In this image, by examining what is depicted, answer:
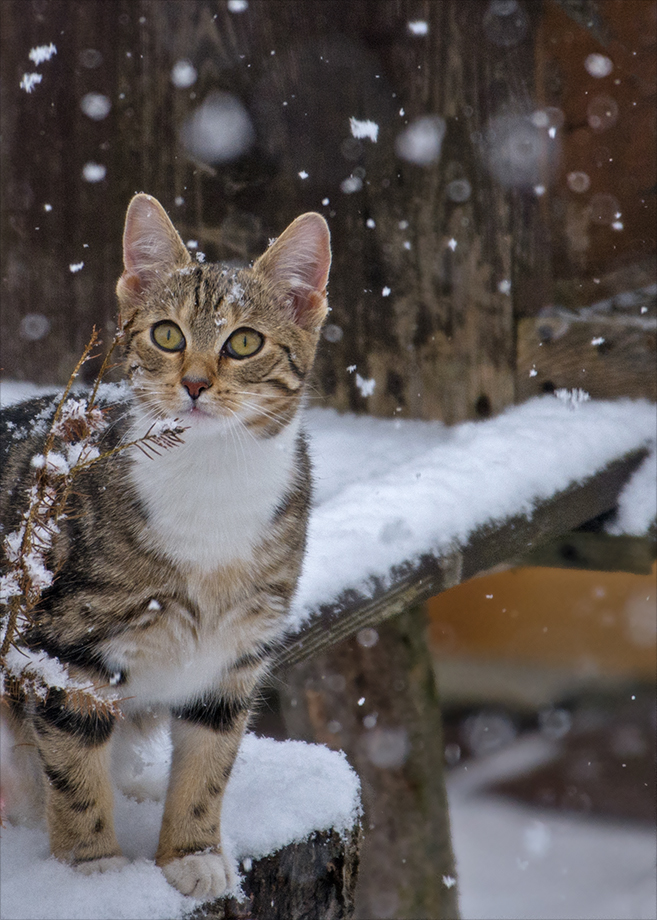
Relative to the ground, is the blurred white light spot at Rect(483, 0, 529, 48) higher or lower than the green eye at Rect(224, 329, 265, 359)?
higher

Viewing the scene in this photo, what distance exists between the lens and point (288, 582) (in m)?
1.77

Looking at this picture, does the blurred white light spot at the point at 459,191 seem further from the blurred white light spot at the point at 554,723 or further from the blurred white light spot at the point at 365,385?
the blurred white light spot at the point at 554,723

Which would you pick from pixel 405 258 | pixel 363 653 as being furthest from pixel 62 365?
pixel 363 653

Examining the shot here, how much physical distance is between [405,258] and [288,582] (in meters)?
1.74

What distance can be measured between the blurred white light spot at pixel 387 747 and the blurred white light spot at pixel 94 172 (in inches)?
89.0

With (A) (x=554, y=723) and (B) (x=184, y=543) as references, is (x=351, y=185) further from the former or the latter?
(A) (x=554, y=723)

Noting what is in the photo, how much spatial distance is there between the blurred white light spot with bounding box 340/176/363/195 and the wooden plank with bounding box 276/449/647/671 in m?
1.30

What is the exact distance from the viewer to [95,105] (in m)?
3.19

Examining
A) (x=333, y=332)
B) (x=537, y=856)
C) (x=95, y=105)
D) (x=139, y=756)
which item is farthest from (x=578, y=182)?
(x=537, y=856)

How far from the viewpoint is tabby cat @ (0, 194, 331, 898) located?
154cm

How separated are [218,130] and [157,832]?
2371 millimetres

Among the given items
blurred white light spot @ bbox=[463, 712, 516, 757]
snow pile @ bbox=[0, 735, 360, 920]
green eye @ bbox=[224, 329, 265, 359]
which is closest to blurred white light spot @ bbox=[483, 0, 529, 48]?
green eye @ bbox=[224, 329, 265, 359]

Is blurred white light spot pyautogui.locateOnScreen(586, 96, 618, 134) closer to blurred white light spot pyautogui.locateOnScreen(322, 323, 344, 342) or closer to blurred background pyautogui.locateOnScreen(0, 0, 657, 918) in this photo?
blurred background pyautogui.locateOnScreen(0, 0, 657, 918)

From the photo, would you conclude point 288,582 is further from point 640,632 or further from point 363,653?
point 640,632
